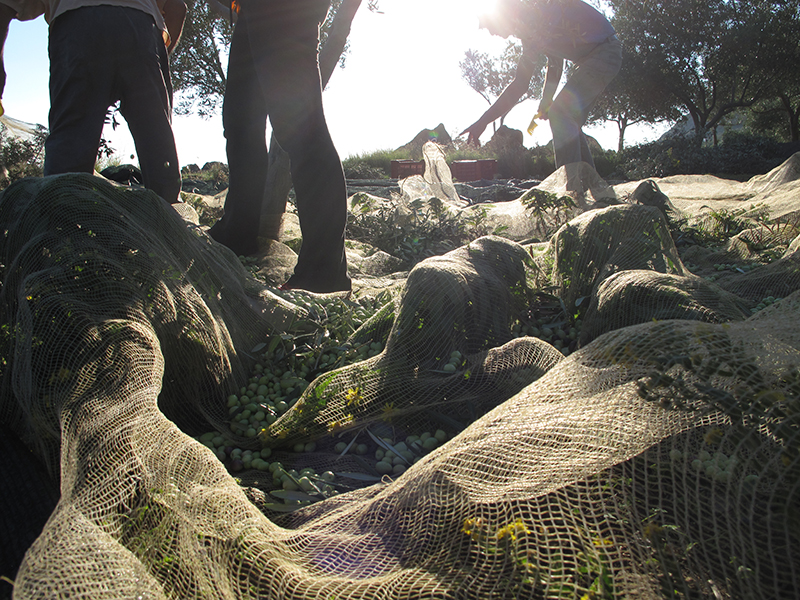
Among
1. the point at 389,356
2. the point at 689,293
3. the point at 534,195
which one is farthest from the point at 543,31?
the point at 389,356

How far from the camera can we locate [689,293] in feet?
6.98

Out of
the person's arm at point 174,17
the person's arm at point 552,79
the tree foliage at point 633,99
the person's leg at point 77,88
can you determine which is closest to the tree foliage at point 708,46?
the tree foliage at point 633,99

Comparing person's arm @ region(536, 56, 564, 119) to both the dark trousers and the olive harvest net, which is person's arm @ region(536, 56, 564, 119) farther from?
the olive harvest net

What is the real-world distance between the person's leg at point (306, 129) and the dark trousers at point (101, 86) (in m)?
1.01

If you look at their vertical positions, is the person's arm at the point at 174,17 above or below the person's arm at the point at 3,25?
above

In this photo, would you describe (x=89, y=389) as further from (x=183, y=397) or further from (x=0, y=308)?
(x=0, y=308)

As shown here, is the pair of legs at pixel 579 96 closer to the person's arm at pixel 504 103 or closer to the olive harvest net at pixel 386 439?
the person's arm at pixel 504 103

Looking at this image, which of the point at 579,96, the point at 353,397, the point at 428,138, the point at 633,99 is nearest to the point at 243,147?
the point at 353,397

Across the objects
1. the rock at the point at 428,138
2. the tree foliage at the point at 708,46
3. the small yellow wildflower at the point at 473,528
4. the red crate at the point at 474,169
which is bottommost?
the small yellow wildflower at the point at 473,528

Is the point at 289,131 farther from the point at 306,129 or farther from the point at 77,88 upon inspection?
the point at 77,88

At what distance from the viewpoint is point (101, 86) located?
3387 millimetres

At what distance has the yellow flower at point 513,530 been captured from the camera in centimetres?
104

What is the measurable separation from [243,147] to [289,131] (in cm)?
77

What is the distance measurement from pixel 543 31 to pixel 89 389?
7.44 meters
